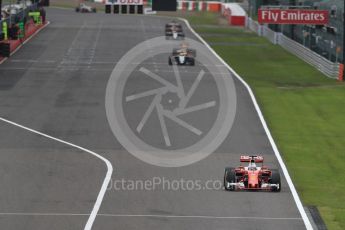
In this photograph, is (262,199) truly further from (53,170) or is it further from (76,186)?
(53,170)

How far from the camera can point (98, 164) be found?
105 feet

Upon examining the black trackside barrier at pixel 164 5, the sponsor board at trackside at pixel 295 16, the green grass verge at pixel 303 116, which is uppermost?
the black trackside barrier at pixel 164 5

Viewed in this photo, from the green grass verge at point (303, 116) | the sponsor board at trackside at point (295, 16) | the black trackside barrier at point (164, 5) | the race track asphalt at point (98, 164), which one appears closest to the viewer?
the race track asphalt at point (98, 164)

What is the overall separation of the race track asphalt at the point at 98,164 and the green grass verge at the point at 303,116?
884 millimetres

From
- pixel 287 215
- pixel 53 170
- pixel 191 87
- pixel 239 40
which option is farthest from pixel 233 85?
pixel 239 40

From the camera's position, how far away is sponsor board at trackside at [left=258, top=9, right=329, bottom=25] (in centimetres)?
6838

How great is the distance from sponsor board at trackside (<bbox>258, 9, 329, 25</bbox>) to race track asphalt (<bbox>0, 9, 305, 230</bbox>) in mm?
9222

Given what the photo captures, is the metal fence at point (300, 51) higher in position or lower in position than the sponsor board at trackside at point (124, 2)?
lower

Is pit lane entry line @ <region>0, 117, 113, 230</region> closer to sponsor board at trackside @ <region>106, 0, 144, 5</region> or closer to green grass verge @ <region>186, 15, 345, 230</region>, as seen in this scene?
green grass verge @ <region>186, 15, 345, 230</region>

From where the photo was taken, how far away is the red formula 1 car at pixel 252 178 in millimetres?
27359

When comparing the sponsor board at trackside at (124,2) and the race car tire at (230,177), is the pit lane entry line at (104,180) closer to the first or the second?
the race car tire at (230,177)

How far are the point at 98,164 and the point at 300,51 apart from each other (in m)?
45.3

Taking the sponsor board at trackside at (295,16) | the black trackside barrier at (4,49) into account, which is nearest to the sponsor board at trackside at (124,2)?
the black trackside barrier at (4,49)

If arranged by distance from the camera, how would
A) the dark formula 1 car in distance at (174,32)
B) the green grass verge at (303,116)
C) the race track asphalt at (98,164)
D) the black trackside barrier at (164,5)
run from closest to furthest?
the race track asphalt at (98,164) < the green grass verge at (303,116) < the black trackside barrier at (164,5) < the dark formula 1 car in distance at (174,32)
